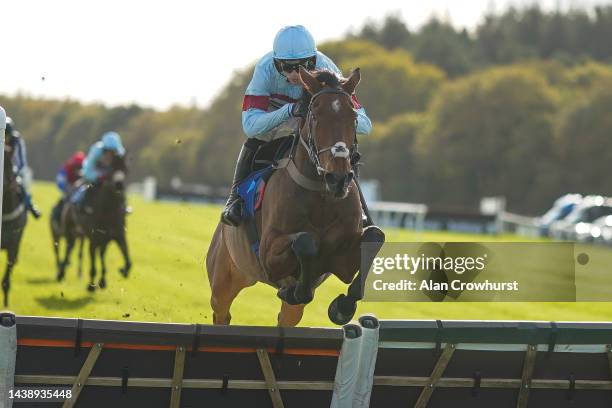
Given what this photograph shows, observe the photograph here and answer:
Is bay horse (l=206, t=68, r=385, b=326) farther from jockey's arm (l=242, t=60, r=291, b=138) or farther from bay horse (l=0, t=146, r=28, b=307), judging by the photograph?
bay horse (l=0, t=146, r=28, b=307)

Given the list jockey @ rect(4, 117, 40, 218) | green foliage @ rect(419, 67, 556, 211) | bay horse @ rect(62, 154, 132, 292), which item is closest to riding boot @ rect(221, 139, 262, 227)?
jockey @ rect(4, 117, 40, 218)

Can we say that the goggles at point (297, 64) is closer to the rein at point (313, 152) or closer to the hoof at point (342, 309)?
the rein at point (313, 152)

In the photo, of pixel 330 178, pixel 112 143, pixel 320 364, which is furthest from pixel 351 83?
pixel 112 143

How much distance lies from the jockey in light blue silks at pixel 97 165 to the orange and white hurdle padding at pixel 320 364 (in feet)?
29.7

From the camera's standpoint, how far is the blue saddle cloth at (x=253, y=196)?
5.90m

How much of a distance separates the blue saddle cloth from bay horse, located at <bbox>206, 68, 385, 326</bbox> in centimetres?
17

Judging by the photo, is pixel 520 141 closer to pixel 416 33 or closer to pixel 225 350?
pixel 416 33

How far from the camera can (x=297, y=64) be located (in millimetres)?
5867

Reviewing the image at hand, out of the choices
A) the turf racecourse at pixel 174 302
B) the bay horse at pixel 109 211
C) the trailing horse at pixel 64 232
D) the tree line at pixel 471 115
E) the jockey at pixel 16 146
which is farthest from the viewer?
the tree line at pixel 471 115

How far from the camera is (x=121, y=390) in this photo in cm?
424

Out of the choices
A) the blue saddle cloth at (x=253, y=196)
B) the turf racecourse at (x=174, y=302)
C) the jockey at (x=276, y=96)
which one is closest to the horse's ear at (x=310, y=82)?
the jockey at (x=276, y=96)

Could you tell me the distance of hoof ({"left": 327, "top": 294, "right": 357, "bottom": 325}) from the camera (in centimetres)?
538

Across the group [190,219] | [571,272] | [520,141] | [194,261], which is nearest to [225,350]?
[571,272]

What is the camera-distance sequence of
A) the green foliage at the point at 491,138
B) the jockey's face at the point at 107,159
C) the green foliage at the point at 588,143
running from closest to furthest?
the jockey's face at the point at 107,159 → the green foliage at the point at 588,143 → the green foliage at the point at 491,138
